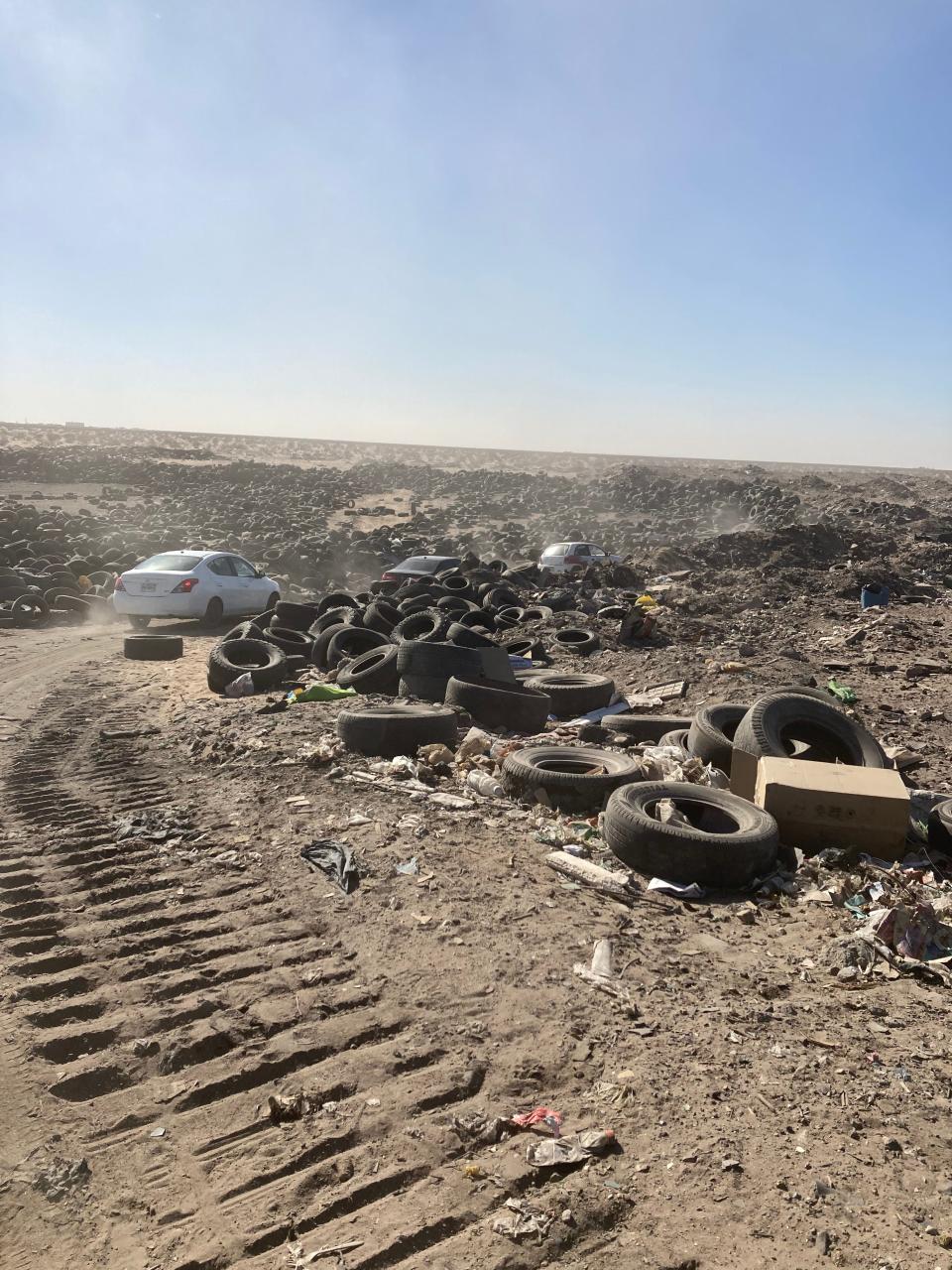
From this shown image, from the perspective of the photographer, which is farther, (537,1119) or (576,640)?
(576,640)

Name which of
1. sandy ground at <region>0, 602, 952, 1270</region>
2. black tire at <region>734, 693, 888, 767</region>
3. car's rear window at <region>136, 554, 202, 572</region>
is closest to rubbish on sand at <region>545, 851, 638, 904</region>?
sandy ground at <region>0, 602, 952, 1270</region>

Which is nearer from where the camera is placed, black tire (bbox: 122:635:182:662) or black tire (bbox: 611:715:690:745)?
black tire (bbox: 611:715:690:745)

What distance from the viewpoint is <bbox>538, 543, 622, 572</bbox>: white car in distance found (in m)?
22.6

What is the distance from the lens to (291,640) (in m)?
13.7

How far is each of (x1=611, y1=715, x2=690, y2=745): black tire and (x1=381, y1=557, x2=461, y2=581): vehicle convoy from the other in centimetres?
1054

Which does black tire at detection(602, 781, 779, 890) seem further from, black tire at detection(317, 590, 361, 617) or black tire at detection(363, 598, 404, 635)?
black tire at detection(317, 590, 361, 617)

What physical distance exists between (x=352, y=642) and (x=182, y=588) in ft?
16.7

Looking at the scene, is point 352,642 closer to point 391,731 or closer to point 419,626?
point 419,626

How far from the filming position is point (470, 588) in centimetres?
1758

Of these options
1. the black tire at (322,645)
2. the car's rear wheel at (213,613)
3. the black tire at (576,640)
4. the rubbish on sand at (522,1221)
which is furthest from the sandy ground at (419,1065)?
the car's rear wheel at (213,613)

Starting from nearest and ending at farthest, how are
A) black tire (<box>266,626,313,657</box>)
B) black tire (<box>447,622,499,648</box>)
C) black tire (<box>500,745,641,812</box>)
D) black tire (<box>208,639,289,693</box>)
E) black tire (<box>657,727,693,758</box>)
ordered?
black tire (<box>500,745,641,812</box>) → black tire (<box>657,727,693,758</box>) → black tire (<box>208,639,289,693</box>) → black tire (<box>447,622,499,648</box>) → black tire (<box>266,626,313,657</box>)

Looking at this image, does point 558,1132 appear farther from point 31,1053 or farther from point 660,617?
point 660,617

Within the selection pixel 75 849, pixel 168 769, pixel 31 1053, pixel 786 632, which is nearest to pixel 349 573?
pixel 786 632

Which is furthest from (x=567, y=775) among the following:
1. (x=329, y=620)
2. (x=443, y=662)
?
(x=329, y=620)
